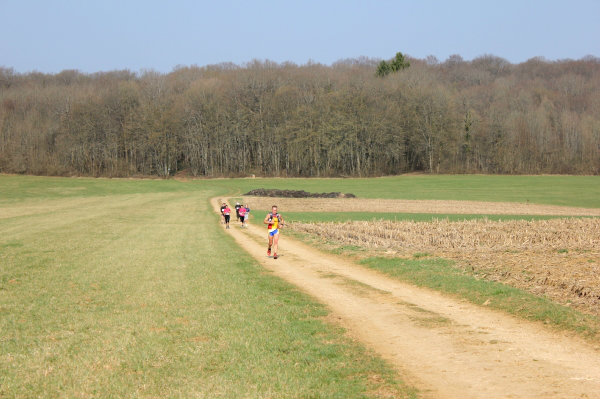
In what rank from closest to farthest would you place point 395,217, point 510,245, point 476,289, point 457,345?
point 457,345, point 476,289, point 510,245, point 395,217

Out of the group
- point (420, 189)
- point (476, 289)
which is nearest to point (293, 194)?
point (420, 189)

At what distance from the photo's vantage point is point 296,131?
113m

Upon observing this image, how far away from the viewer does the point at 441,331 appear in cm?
1054

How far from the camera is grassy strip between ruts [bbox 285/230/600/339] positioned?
422 inches

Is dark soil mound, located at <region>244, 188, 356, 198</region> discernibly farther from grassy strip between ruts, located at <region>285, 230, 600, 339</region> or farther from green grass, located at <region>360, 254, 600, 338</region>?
green grass, located at <region>360, 254, 600, 338</region>

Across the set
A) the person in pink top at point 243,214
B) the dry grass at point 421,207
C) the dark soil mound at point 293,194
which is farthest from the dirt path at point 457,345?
the dark soil mound at point 293,194

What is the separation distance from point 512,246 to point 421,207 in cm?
2644

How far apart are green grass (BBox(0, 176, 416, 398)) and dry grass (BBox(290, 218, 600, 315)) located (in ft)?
19.9

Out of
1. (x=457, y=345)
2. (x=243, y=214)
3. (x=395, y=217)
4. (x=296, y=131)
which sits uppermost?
(x=296, y=131)

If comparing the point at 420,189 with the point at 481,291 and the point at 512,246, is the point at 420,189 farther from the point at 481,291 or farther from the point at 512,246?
the point at 481,291

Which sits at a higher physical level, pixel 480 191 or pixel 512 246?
pixel 480 191

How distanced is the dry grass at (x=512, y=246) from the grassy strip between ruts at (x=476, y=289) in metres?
0.53

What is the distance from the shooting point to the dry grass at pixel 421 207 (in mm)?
Result: 42750

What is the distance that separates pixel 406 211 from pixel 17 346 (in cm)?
3845
